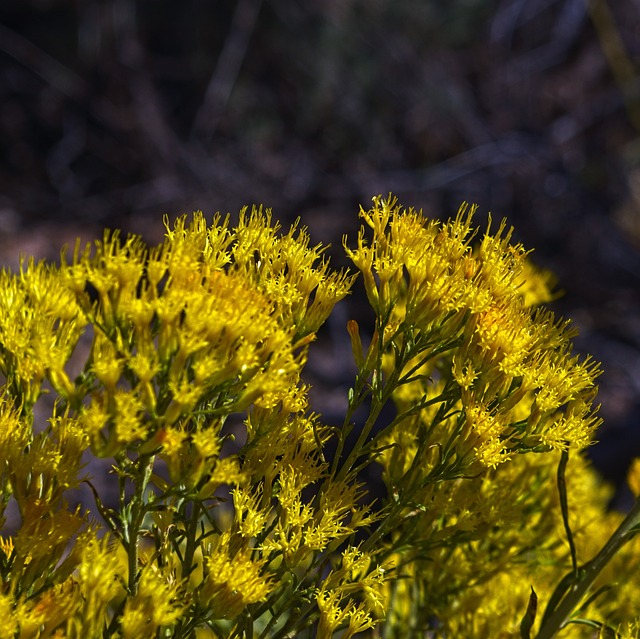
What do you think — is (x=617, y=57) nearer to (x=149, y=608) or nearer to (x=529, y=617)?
(x=529, y=617)

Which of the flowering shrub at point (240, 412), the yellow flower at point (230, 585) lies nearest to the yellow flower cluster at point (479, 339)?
the flowering shrub at point (240, 412)

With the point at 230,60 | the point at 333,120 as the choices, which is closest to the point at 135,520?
the point at 333,120

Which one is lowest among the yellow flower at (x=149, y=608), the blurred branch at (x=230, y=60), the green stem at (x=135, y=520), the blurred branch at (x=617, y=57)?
the yellow flower at (x=149, y=608)

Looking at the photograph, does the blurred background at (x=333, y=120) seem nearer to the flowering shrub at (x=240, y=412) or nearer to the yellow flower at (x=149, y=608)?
the flowering shrub at (x=240, y=412)

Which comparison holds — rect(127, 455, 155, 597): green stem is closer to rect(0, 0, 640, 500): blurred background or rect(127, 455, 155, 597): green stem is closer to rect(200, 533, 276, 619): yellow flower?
rect(200, 533, 276, 619): yellow flower

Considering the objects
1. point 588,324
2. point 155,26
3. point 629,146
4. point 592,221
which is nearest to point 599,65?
point 629,146

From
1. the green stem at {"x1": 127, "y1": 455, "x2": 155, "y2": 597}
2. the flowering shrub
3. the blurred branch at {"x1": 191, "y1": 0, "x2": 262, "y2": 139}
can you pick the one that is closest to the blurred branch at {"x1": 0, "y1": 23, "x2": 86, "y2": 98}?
the blurred branch at {"x1": 191, "y1": 0, "x2": 262, "y2": 139}
